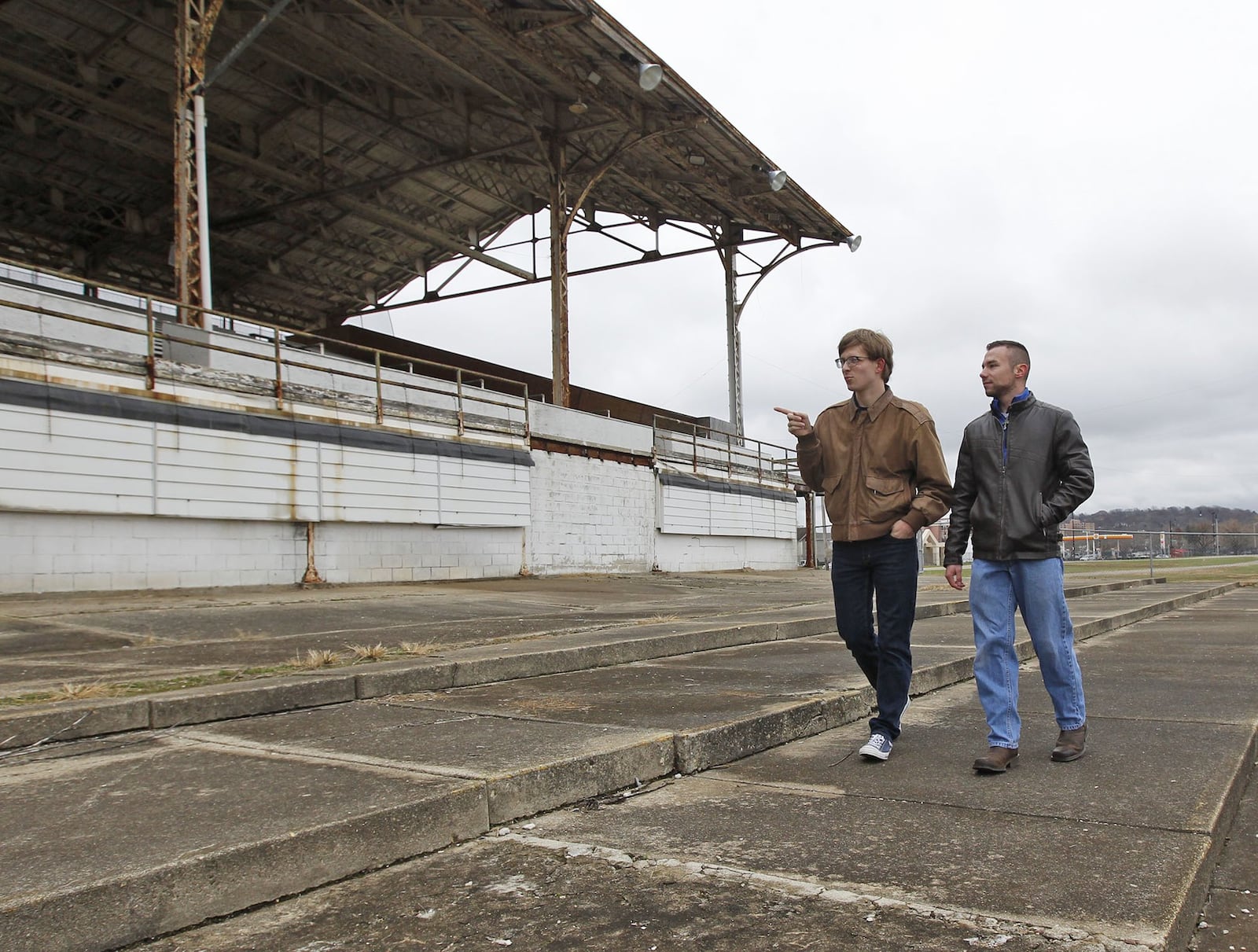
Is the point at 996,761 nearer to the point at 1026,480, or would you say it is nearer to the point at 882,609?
the point at 882,609

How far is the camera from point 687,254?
29297 mm

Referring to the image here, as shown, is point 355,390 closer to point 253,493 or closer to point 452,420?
point 452,420

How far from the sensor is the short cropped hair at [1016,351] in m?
3.73

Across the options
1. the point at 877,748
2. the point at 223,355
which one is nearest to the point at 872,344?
the point at 877,748

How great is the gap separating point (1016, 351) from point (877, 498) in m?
0.79

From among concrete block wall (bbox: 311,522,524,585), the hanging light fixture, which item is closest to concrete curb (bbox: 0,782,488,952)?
concrete block wall (bbox: 311,522,524,585)

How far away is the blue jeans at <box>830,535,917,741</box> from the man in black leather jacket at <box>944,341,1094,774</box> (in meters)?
0.20

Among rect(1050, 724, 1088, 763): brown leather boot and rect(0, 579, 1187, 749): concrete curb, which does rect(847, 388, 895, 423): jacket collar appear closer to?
rect(1050, 724, 1088, 763): brown leather boot

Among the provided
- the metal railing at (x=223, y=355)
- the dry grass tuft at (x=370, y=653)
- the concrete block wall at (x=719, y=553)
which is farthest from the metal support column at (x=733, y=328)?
the dry grass tuft at (x=370, y=653)

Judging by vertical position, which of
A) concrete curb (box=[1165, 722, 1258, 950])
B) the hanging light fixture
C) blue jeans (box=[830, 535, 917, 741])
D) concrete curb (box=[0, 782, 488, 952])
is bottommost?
concrete curb (box=[1165, 722, 1258, 950])

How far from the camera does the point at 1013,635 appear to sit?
12.0ft

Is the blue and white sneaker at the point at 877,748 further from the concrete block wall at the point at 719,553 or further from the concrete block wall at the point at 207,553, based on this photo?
the concrete block wall at the point at 719,553

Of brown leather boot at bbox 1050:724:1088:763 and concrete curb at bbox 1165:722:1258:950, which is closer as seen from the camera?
concrete curb at bbox 1165:722:1258:950

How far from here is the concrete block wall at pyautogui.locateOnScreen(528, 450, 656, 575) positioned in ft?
59.9
